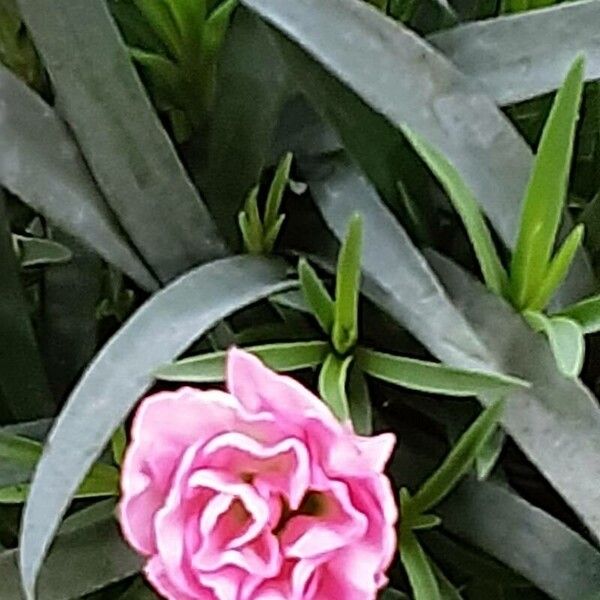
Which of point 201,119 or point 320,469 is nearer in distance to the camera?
point 320,469

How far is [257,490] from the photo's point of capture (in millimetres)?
337

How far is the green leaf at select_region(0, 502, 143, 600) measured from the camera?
16.7 inches

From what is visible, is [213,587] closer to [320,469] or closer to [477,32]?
[320,469]

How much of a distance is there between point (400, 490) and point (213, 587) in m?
0.11

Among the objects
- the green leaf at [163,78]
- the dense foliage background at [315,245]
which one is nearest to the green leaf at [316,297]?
the dense foliage background at [315,245]

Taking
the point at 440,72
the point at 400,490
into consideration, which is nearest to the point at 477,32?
the point at 440,72

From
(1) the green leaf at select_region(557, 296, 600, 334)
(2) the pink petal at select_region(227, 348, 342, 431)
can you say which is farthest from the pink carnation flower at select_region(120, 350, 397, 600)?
(1) the green leaf at select_region(557, 296, 600, 334)

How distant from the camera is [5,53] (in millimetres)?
510

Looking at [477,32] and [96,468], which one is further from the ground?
[477,32]

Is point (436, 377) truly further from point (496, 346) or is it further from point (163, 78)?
point (163, 78)

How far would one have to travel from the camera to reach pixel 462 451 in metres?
0.40

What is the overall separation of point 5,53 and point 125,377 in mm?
178

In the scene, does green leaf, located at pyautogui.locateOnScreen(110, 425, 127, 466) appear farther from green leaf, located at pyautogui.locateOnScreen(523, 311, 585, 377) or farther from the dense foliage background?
green leaf, located at pyautogui.locateOnScreen(523, 311, 585, 377)

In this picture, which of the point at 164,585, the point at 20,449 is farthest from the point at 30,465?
the point at 164,585
